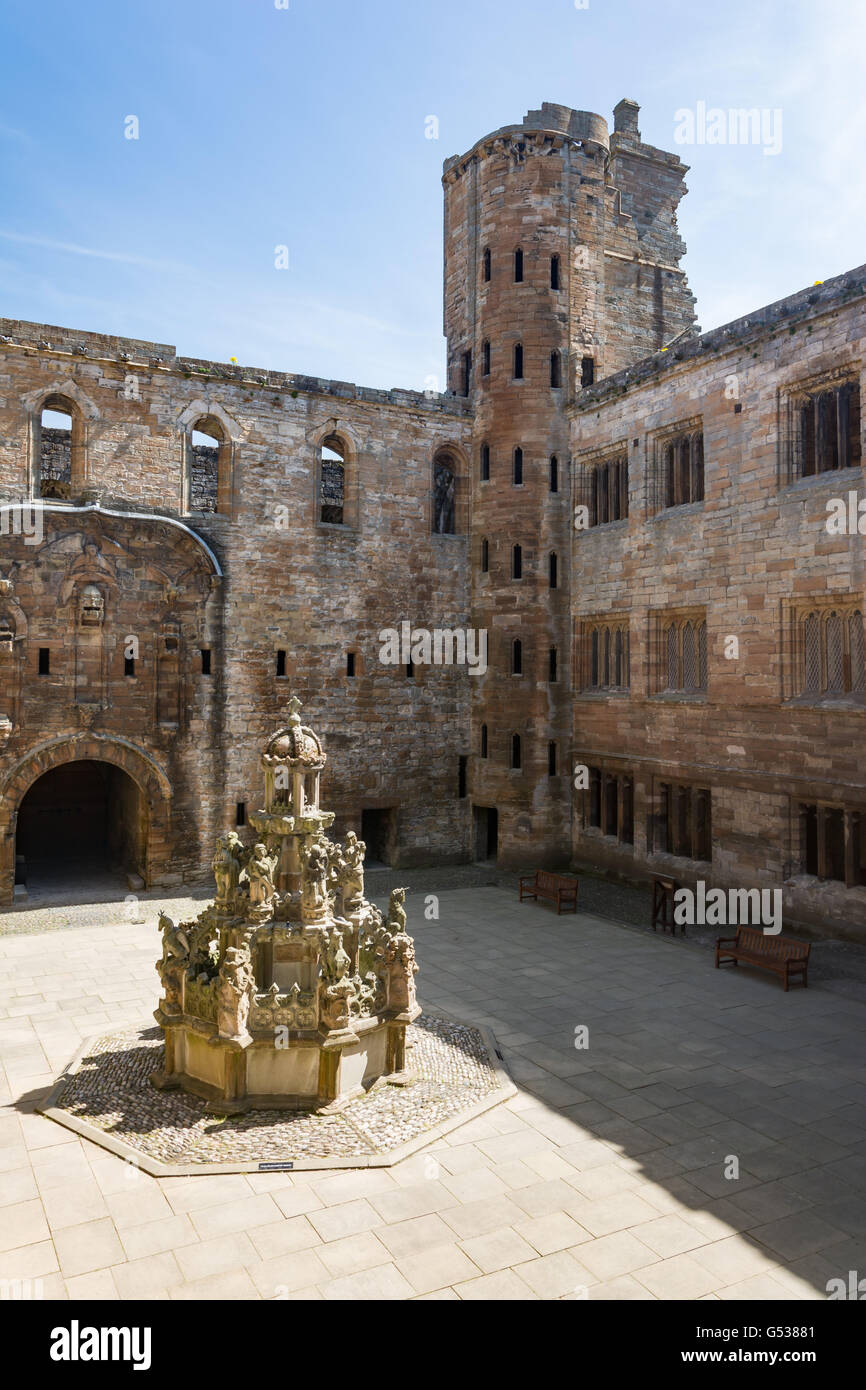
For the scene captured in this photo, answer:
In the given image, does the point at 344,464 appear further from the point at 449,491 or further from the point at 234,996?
the point at 234,996

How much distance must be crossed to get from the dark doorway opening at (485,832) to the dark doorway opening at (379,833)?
7.59 ft

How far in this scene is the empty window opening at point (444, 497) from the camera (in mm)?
24547

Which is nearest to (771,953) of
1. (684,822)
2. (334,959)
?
(684,822)

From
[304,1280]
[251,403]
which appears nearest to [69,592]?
[251,403]

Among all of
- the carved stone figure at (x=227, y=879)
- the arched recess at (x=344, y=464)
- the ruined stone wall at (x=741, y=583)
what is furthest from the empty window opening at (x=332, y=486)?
the carved stone figure at (x=227, y=879)

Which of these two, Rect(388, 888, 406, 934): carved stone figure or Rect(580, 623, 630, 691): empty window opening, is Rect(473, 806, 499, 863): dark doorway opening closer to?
Rect(580, 623, 630, 691): empty window opening

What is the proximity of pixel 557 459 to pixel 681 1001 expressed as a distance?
1433cm

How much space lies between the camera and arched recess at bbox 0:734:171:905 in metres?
18.4

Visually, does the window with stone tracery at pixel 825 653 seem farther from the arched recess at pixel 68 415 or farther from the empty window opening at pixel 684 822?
the arched recess at pixel 68 415

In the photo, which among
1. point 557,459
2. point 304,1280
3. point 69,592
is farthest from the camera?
point 557,459

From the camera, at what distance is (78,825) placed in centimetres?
2527

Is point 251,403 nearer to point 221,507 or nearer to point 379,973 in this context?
point 221,507

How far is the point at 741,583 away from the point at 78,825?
18.4m

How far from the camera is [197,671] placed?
20.4m
